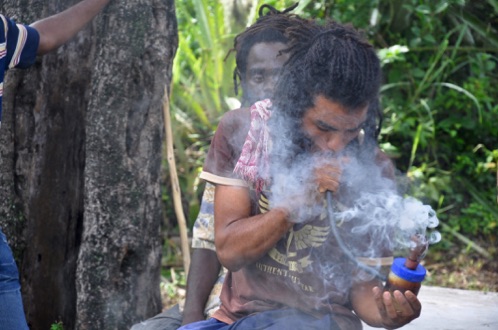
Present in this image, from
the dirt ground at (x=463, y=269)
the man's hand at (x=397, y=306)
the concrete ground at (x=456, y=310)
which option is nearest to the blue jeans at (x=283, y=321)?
the man's hand at (x=397, y=306)

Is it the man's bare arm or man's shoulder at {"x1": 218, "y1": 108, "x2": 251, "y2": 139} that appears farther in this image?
man's shoulder at {"x1": 218, "y1": 108, "x2": 251, "y2": 139}

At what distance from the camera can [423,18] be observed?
245 inches

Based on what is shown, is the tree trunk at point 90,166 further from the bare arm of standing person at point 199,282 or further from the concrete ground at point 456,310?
the concrete ground at point 456,310

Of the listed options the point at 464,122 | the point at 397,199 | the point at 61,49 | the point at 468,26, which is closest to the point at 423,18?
the point at 468,26

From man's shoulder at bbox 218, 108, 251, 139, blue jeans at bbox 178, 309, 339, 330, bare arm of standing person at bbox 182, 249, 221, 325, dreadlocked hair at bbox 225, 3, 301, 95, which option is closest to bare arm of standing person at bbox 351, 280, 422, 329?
blue jeans at bbox 178, 309, 339, 330

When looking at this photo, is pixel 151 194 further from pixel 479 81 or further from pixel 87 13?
pixel 479 81

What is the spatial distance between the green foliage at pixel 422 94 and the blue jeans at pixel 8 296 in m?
2.99

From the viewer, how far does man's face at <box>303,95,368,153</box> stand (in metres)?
2.53

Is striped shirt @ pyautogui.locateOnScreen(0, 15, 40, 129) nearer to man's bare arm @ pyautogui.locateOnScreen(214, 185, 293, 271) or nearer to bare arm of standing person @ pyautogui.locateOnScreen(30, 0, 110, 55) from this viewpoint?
bare arm of standing person @ pyautogui.locateOnScreen(30, 0, 110, 55)

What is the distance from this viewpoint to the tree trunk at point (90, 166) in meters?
3.78

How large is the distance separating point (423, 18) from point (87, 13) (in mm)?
3469

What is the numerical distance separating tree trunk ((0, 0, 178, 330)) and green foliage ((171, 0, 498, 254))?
1.98 metres

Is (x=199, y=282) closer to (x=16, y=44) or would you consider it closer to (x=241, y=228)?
(x=241, y=228)

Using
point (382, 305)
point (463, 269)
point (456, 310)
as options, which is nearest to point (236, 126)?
point (382, 305)
